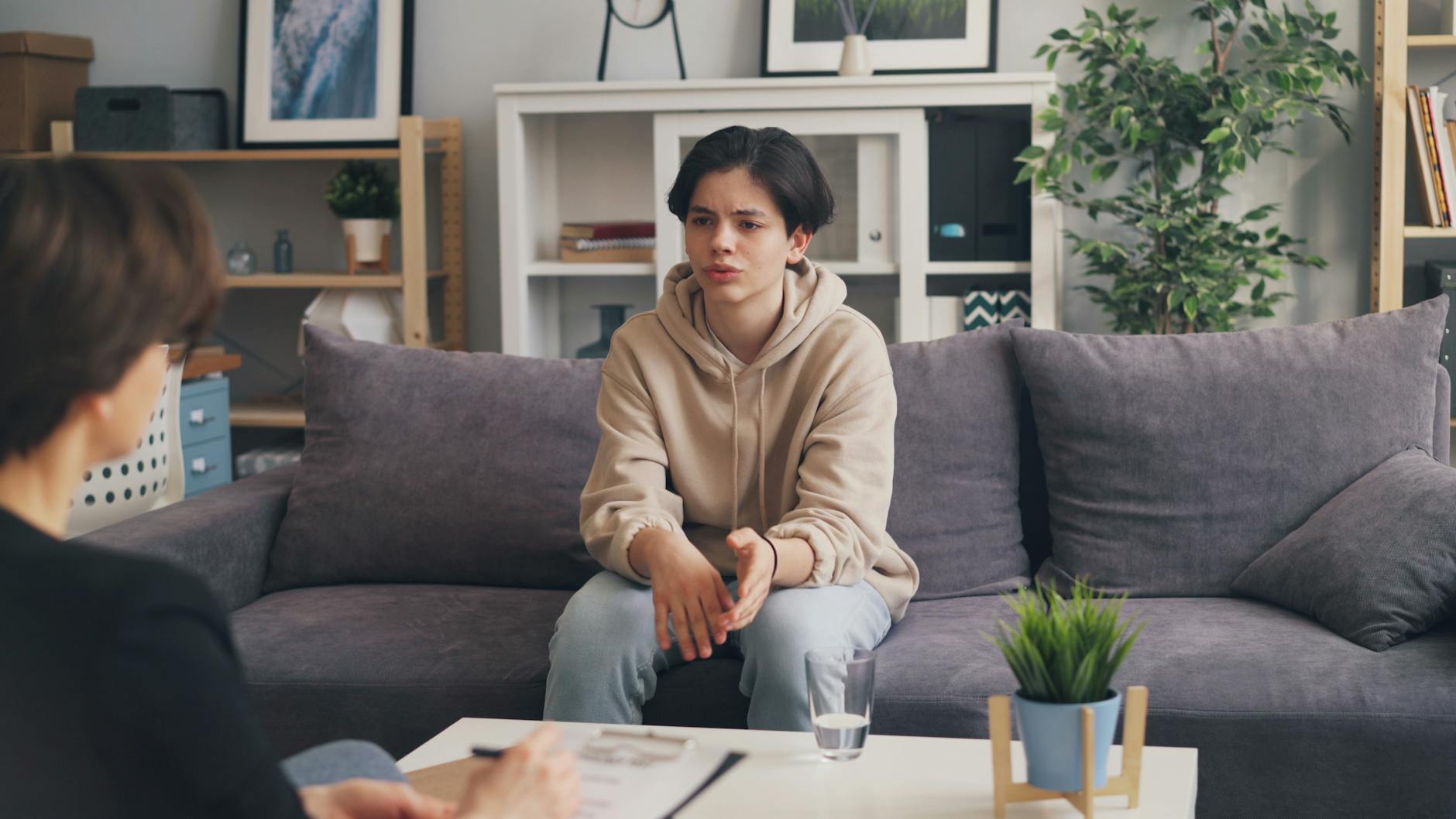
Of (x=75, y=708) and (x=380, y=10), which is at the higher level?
(x=380, y=10)

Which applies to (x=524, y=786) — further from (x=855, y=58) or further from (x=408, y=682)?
(x=855, y=58)

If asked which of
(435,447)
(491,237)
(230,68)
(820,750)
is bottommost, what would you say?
(820,750)

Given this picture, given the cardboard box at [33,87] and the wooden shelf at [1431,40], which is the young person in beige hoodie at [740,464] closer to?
the wooden shelf at [1431,40]

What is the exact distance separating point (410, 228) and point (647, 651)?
190cm

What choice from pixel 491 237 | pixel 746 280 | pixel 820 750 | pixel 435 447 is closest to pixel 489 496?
pixel 435 447

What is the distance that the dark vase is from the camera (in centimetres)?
321

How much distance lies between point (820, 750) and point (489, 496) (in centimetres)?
98

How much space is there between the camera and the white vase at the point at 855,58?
3066 mm

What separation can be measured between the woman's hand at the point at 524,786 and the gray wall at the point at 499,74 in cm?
268

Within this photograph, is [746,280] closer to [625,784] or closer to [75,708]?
[625,784]

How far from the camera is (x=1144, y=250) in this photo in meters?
3.14

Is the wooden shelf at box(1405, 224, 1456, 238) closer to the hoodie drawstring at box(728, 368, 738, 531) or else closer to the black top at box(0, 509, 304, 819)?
the hoodie drawstring at box(728, 368, 738, 531)

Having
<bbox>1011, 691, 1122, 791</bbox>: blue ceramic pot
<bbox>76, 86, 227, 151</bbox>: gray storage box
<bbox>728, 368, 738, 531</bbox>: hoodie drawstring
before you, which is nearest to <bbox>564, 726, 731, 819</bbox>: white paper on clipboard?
<bbox>1011, 691, 1122, 791</bbox>: blue ceramic pot

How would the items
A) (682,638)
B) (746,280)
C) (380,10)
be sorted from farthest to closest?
(380,10) < (746,280) < (682,638)
